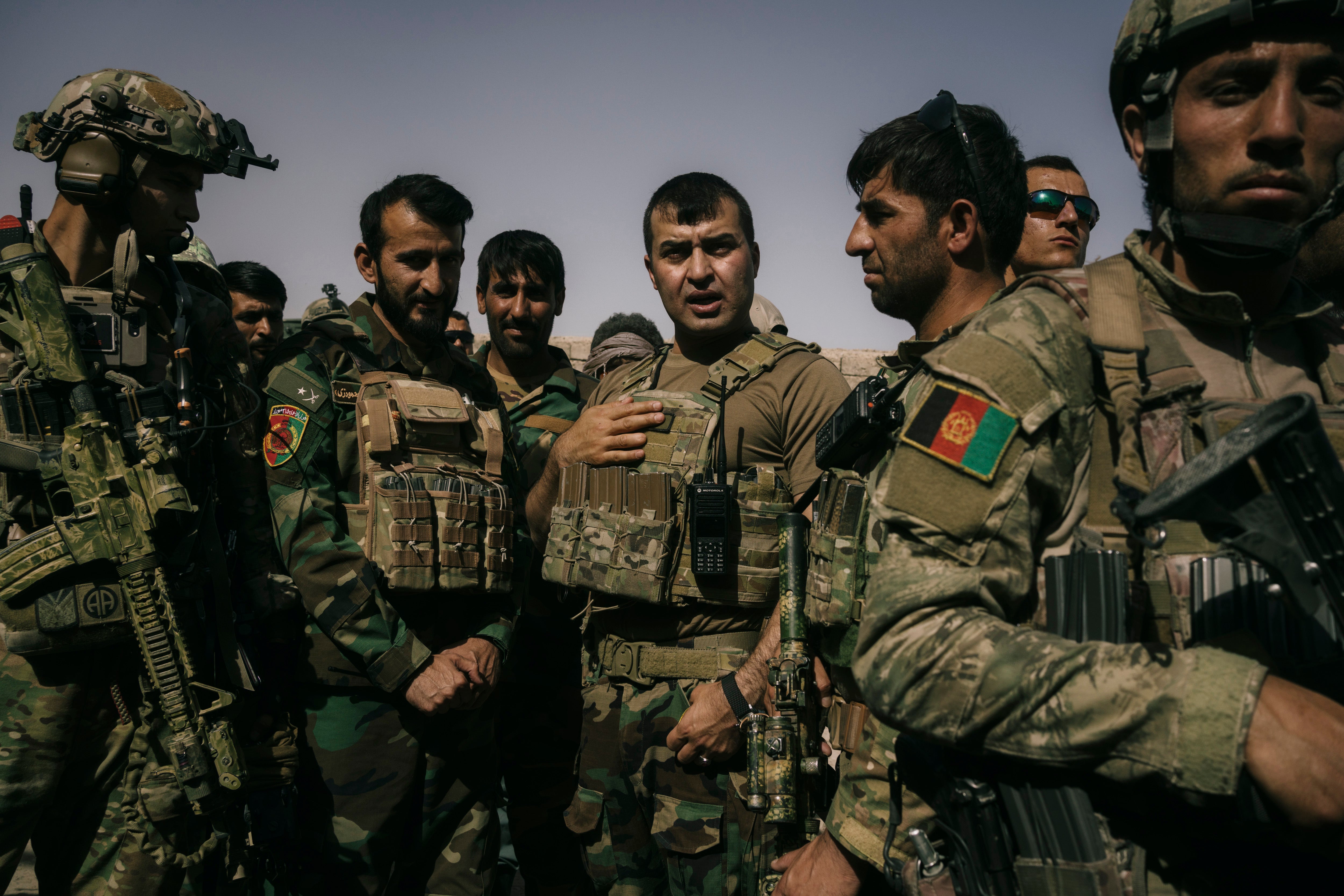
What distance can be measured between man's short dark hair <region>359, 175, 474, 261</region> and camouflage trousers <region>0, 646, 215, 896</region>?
5.73ft

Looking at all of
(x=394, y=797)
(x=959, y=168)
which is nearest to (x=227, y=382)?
(x=394, y=797)

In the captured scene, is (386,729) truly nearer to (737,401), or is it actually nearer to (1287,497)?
(737,401)

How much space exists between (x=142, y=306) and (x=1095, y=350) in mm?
2799

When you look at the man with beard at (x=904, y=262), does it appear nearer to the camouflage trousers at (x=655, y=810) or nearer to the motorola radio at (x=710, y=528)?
the motorola radio at (x=710, y=528)

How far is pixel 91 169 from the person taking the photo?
2570mm

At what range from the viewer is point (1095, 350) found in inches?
50.1

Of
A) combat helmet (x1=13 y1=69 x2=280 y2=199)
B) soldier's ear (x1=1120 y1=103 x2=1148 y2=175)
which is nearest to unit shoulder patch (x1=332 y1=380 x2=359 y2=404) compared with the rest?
combat helmet (x1=13 y1=69 x2=280 y2=199)

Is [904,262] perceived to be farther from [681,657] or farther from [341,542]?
[341,542]

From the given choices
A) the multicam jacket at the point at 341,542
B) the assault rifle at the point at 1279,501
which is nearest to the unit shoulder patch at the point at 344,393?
the multicam jacket at the point at 341,542

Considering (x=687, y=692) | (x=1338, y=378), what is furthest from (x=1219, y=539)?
(x=687, y=692)

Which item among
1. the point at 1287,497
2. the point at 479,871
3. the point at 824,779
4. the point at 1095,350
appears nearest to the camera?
the point at 1287,497

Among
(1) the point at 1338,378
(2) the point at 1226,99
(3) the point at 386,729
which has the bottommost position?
(3) the point at 386,729

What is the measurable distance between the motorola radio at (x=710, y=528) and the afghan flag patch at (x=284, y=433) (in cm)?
135

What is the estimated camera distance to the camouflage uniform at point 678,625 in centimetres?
260
